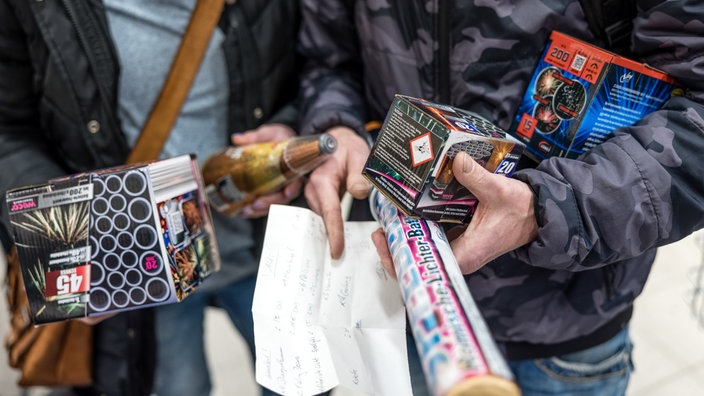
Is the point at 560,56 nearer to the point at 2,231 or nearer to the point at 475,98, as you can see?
the point at 475,98

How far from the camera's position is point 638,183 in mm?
706

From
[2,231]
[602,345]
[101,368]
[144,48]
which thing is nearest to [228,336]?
[101,368]

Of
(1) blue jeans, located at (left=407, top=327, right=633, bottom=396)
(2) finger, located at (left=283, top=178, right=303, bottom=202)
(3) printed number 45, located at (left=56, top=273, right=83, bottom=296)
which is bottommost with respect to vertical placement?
(1) blue jeans, located at (left=407, top=327, right=633, bottom=396)

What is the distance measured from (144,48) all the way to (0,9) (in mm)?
254

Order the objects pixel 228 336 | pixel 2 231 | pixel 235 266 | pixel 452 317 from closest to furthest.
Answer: pixel 452 317
pixel 2 231
pixel 235 266
pixel 228 336

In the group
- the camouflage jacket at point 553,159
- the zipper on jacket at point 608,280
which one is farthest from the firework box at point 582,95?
the zipper on jacket at point 608,280

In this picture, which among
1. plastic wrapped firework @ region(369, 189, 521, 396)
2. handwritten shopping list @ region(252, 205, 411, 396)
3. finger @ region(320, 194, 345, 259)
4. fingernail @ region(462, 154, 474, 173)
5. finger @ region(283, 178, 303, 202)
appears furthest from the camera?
finger @ region(283, 178, 303, 202)

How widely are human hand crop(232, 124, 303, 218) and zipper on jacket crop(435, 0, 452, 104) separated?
336 mm

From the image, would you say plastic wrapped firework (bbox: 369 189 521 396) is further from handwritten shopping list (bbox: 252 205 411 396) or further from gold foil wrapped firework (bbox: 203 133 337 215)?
gold foil wrapped firework (bbox: 203 133 337 215)

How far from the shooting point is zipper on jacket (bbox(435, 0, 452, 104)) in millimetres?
838

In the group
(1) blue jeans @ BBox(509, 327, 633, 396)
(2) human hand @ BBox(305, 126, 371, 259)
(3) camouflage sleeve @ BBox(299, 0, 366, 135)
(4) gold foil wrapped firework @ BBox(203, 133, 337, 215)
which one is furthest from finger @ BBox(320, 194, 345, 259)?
(1) blue jeans @ BBox(509, 327, 633, 396)

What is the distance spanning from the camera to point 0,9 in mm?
1001

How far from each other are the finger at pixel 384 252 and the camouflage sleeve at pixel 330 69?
35 centimetres

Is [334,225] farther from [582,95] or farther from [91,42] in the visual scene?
[91,42]
